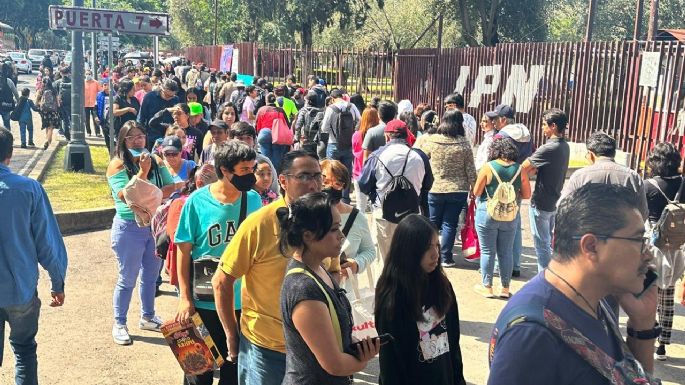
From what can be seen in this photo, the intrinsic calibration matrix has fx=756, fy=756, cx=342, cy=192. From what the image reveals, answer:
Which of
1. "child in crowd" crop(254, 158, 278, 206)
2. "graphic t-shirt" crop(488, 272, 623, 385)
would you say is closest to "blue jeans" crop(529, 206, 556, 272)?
"child in crowd" crop(254, 158, 278, 206)

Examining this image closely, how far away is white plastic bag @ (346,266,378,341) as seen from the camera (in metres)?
4.87

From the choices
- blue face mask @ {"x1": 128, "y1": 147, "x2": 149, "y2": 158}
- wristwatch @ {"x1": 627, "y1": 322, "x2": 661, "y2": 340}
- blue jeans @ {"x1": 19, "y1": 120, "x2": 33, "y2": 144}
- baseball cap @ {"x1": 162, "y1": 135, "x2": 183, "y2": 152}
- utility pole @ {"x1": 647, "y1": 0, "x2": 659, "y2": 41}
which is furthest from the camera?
utility pole @ {"x1": 647, "y1": 0, "x2": 659, "y2": 41}

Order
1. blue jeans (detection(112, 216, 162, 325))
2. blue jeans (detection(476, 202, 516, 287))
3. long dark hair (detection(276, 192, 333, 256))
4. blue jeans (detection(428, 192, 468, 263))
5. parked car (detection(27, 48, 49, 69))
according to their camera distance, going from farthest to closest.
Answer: parked car (detection(27, 48, 49, 69)) < blue jeans (detection(428, 192, 468, 263)) < blue jeans (detection(476, 202, 516, 287)) < blue jeans (detection(112, 216, 162, 325)) < long dark hair (detection(276, 192, 333, 256))

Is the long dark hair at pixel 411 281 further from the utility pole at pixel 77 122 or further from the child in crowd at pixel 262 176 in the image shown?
the utility pole at pixel 77 122

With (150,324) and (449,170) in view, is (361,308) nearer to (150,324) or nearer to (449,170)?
(150,324)

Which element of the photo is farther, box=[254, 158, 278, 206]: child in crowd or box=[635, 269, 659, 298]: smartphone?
box=[254, 158, 278, 206]: child in crowd

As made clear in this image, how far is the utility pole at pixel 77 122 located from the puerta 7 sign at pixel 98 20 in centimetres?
107

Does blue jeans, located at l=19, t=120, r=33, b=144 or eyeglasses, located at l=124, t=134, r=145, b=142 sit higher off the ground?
eyeglasses, located at l=124, t=134, r=145, b=142

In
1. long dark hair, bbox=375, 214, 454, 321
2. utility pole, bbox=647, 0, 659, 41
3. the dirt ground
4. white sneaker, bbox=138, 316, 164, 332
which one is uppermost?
utility pole, bbox=647, 0, 659, 41

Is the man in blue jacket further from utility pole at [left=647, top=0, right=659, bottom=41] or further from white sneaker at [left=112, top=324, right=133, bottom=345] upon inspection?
utility pole at [left=647, top=0, right=659, bottom=41]

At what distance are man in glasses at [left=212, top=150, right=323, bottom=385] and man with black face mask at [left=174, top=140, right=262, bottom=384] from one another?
0.47m

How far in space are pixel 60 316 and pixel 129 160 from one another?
1.63 metres

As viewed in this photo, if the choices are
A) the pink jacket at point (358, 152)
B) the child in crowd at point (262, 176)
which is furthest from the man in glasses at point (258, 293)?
the pink jacket at point (358, 152)

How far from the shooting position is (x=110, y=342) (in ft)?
20.1
